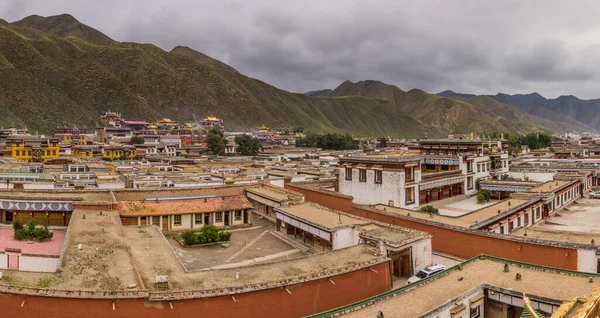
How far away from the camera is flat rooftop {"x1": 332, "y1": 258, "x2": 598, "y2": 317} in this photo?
14.4 meters

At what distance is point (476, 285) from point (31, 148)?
90.2 m

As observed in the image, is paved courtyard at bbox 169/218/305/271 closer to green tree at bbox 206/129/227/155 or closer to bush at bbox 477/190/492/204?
bush at bbox 477/190/492/204

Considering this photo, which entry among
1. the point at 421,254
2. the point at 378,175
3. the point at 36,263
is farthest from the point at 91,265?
the point at 378,175

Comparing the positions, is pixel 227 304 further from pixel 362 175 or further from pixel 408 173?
pixel 362 175

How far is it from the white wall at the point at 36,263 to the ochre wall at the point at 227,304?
7.47 meters

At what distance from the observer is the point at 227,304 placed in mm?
15680

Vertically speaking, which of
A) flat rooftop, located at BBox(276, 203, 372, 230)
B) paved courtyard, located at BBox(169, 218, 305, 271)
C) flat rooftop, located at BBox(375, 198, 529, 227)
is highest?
flat rooftop, located at BBox(276, 203, 372, 230)

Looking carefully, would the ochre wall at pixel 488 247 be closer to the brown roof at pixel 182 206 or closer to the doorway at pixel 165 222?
the brown roof at pixel 182 206

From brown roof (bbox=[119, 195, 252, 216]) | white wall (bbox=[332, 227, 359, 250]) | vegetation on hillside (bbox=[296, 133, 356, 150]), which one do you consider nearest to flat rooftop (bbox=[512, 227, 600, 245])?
white wall (bbox=[332, 227, 359, 250])

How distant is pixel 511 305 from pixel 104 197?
2931 centimetres

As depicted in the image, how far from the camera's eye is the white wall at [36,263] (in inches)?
845

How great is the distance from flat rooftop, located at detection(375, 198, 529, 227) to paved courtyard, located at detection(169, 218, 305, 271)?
8.88 m

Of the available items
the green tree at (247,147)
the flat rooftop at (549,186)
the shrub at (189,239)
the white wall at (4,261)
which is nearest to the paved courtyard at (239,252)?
the shrub at (189,239)

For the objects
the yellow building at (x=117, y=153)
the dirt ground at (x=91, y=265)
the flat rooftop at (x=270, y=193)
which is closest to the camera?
the dirt ground at (x=91, y=265)
